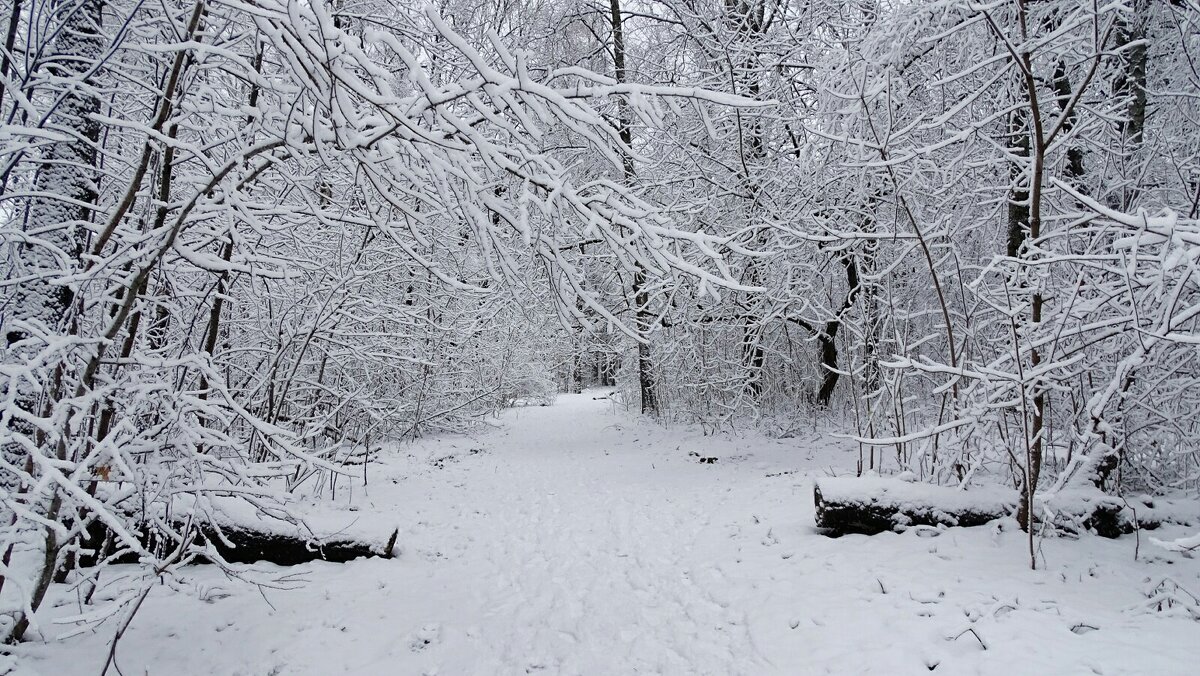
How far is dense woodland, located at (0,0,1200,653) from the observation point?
7.04 feet

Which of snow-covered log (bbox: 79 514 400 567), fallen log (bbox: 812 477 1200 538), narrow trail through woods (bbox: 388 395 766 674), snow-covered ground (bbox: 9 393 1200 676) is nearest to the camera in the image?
snow-covered ground (bbox: 9 393 1200 676)

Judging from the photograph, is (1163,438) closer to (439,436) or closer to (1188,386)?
(1188,386)

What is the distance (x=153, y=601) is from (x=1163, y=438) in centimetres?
774

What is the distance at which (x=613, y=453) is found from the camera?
11.3m

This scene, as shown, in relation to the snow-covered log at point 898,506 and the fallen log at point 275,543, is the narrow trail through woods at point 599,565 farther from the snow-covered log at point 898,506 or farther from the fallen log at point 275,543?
the snow-covered log at point 898,506

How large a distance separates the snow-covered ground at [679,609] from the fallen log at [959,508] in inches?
6.3

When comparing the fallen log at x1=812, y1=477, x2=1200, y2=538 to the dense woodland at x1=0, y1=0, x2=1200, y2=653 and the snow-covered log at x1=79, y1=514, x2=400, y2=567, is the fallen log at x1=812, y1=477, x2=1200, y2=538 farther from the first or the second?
the snow-covered log at x1=79, y1=514, x2=400, y2=567

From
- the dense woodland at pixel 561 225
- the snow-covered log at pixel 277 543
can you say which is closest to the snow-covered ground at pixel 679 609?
the snow-covered log at pixel 277 543

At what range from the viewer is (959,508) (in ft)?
16.1

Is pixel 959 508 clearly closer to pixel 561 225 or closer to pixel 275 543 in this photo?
pixel 561 225

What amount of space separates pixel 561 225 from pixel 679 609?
3.24m

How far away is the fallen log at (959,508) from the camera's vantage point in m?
4.64

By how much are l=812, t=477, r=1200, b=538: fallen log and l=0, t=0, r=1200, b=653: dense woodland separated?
309 mm

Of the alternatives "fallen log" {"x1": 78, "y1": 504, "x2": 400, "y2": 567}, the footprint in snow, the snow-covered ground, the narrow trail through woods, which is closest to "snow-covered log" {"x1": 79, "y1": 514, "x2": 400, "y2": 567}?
"fallen log" {"x1": 78, "y1": 504, "x2": 400, "y2": 567}
